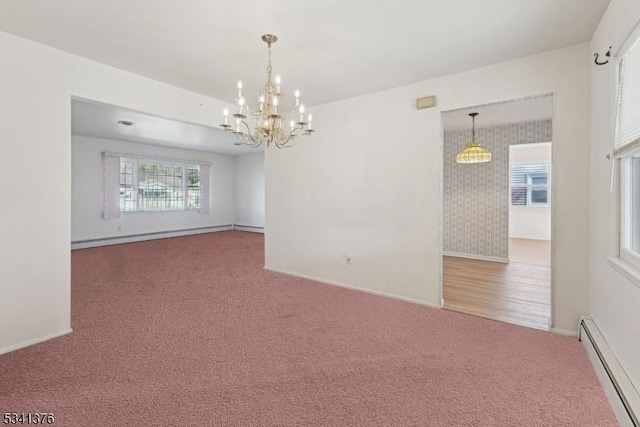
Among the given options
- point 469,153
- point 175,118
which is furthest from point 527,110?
point 175,118

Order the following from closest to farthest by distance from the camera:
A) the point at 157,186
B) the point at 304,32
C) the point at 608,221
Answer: the point at 608,221
the point at 304,32
the point at 157,186

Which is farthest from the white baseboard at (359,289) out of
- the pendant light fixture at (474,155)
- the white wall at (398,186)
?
the pendant light fixture at (474,155)

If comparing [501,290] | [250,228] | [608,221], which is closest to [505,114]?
[501,290]

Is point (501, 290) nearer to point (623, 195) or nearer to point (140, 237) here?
point (623, 195)

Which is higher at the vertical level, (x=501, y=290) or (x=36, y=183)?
(x=36, y=183)

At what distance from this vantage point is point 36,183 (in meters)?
2.51

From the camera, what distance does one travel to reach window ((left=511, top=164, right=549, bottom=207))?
803 cm

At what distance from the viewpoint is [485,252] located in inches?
230

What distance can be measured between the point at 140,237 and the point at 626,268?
8851 millimetres

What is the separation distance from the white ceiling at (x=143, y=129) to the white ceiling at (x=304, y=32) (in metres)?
1.80

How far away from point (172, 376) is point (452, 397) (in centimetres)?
178

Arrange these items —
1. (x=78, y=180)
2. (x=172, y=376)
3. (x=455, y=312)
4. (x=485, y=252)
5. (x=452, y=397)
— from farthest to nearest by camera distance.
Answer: (x=78, y=180)
(x=485, y=252)
(x=455, y=312)
(x=172, y=376)
(x=452, y=397)

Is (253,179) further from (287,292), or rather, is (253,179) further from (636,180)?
(636,180)

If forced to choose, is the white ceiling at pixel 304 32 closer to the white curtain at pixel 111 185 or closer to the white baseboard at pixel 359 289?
the white baseboard at pixel 359 289
